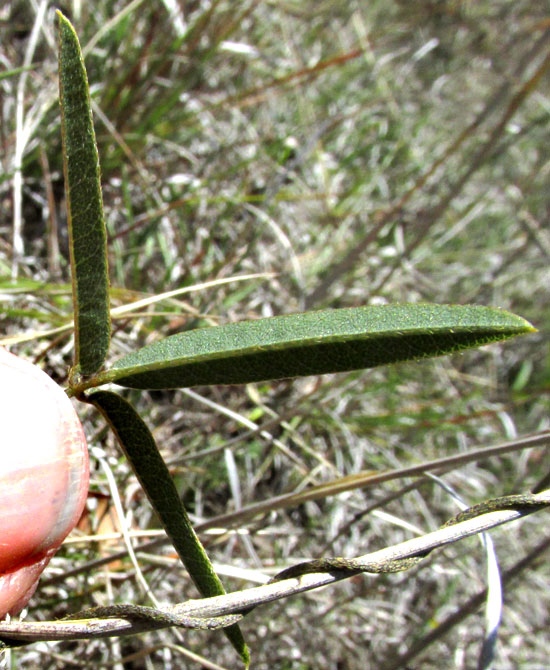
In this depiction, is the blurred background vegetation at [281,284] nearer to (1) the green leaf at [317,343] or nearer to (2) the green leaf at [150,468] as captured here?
(2) the green leaf at [150,468]

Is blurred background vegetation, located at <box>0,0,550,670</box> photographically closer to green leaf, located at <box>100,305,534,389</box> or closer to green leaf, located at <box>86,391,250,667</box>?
green leaf, located at <box>86,391,250,667</box>

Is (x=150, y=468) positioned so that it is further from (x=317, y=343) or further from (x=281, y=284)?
(x=281, y=284)

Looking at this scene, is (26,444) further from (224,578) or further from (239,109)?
(239,109)

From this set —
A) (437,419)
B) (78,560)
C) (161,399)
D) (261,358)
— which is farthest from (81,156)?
(437,419)

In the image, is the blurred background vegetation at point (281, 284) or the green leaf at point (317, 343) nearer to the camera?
the green leaf at point (317, 343)

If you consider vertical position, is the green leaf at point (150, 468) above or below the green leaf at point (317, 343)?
below

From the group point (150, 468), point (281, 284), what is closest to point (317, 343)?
point (150, 468)

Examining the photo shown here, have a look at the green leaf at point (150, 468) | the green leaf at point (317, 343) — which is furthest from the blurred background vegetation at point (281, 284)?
the green leaf at point (317, 343)
